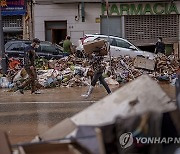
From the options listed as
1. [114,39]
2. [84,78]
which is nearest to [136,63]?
[84,78]

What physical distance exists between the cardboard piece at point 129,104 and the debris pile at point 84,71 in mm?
11755

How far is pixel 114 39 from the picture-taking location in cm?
2289

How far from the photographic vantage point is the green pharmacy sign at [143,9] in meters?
28.5

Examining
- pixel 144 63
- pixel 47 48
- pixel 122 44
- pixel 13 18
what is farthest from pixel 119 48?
pixel 13 18

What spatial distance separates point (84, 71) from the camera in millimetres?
17031

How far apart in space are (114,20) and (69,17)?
9.16ft

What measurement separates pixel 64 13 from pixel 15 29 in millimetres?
3344

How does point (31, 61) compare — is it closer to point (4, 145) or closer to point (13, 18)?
point (4, 145)

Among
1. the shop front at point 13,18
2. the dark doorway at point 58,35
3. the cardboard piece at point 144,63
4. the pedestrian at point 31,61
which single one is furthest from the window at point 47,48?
the shop front at point 13,18

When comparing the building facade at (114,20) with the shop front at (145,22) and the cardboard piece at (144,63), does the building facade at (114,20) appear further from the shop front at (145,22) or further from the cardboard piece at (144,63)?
the cardboard piece at (144,63)

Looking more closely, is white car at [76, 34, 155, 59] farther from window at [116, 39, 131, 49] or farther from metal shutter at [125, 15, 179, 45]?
metal shutter at [125, 15, 179, 45]

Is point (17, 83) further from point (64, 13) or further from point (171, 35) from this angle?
point (171, 35)

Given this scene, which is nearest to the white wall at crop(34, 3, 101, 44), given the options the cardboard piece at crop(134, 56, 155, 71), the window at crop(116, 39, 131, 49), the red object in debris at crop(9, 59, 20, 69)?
the window at crop(116, 39, 131, 49)

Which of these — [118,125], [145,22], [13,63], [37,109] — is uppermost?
[145,22]
